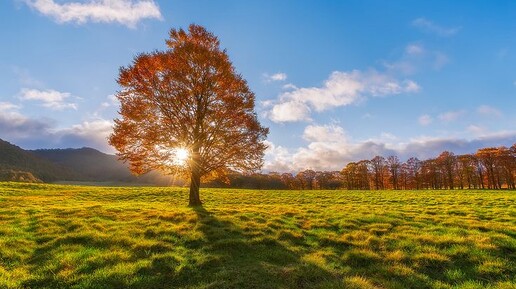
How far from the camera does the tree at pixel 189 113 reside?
22.1 meters

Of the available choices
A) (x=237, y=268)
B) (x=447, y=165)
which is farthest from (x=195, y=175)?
(x=447, y=165)

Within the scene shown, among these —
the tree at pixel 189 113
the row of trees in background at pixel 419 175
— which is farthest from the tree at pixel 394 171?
the tree at pixel 189 113

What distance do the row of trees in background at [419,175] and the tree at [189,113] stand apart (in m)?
63.0

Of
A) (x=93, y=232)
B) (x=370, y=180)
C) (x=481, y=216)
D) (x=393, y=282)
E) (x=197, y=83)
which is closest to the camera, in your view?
(x=393, y=282)

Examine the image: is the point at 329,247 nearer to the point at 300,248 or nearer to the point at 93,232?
the point at 300,248

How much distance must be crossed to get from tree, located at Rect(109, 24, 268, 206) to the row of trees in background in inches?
2482

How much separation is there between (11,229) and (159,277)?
10142 mm

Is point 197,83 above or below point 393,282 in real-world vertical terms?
above

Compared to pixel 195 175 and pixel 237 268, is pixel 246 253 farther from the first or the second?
pixel 195 175

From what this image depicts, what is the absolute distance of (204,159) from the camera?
939 inches

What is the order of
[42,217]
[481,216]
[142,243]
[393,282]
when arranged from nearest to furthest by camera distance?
[393,282] → [142,243] → [42,217] → [481,216]

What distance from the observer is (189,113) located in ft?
77.4

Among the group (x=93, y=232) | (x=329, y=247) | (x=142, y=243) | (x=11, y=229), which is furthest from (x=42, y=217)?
(x=329, y=247)

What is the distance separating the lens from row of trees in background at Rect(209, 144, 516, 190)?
9506cm
